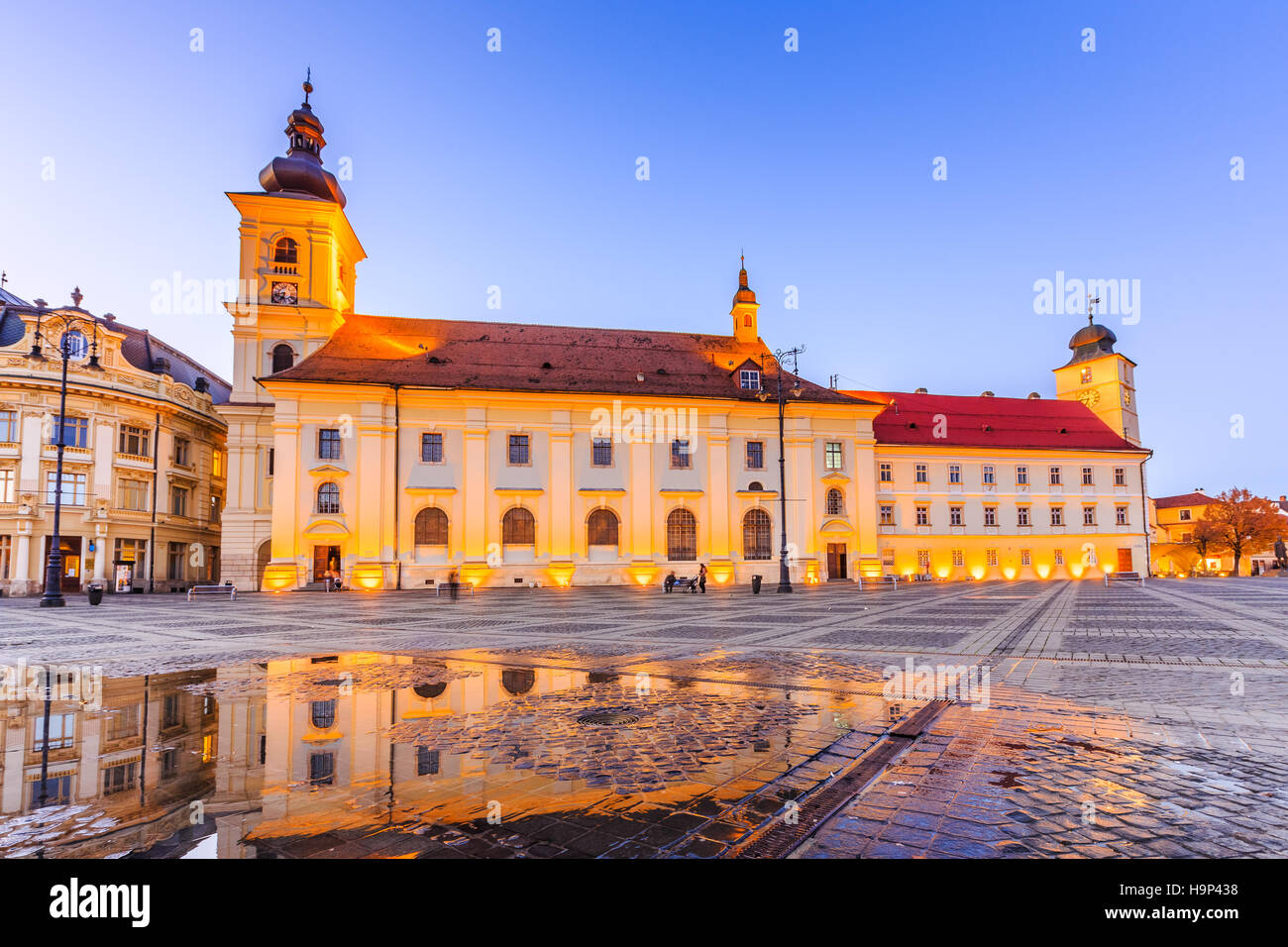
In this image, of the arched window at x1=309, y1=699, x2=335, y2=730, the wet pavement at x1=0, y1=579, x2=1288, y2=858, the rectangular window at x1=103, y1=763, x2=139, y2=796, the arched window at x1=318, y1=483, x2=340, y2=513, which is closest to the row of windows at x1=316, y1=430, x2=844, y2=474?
the arched window at x1=318, y1=483, x2=340, y2=513

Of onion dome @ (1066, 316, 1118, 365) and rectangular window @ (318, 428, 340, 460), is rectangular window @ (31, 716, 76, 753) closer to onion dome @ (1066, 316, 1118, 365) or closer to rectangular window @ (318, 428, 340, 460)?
rectangular window @ (318, 428, 340, 460)

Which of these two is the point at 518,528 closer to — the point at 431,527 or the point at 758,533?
the point at 431,527

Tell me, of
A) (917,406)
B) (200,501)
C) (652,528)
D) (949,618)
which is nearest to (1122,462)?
(917,406)

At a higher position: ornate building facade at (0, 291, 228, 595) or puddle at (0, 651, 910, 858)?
ornate building facade at (0, 291, 228, 595)

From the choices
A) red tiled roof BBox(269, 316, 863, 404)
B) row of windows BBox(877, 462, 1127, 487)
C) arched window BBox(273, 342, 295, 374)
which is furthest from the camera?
row of windows BBox(877, 462, 1127, 487)

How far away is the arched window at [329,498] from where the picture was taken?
115 feet

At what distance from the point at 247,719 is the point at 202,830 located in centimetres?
277

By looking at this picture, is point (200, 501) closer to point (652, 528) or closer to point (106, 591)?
point (106, 591)

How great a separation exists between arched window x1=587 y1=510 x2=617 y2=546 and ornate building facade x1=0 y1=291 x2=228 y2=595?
26631 mm

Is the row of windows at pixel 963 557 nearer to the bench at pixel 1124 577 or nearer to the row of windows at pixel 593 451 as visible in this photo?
the bench at pixel 1124 577

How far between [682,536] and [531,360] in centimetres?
1413

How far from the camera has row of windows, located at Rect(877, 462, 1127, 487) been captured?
46812 millimetres

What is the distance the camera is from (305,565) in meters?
33.9

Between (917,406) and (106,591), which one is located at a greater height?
(917,406)
